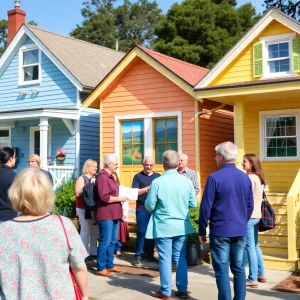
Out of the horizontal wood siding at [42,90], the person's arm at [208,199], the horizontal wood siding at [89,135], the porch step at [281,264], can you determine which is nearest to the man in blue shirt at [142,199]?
the porch step at [281,264]

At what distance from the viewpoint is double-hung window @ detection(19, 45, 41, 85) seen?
1783 centimetres

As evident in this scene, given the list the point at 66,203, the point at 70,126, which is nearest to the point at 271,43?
the point at 66,203

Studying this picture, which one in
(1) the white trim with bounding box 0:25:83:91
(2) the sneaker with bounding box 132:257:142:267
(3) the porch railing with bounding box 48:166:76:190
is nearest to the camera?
(2) the sneaker with bounding box 132:257:142:267

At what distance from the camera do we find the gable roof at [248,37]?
11.6 m

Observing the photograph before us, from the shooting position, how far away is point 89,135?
16.9m

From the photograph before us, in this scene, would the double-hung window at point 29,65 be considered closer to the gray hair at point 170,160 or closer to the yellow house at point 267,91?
the yellow house at point 267,91

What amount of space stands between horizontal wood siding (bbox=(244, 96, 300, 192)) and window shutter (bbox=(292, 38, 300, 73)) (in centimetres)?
89

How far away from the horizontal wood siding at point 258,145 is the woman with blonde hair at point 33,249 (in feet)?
33.1

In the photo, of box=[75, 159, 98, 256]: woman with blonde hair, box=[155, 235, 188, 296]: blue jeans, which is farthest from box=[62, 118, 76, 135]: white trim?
box=[155, 235, 188, 296]: blue jeans

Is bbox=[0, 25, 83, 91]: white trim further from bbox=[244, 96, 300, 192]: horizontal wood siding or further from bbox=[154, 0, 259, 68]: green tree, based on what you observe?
bbox=[154, 0, 259, 68]: green tree

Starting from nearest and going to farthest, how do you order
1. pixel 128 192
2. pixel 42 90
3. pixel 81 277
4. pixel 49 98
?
pixel 81 277 < pixel 128 192 < pixel 49 98 < pixel 42 90

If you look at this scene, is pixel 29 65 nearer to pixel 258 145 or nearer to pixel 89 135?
pixel 89 135

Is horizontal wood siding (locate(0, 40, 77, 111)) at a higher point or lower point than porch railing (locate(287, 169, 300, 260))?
higher

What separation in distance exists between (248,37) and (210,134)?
2.75 m
